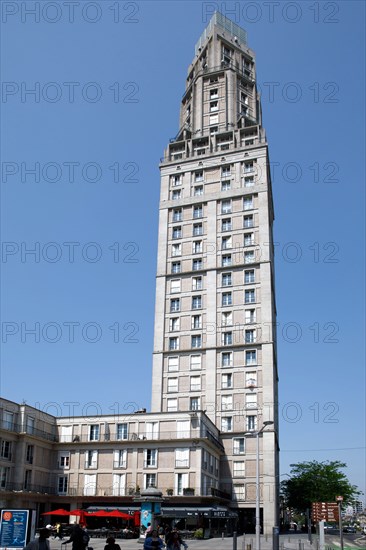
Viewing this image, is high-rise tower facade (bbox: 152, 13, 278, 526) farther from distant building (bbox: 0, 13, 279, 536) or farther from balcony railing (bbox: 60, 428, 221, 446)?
balcony railing (bbox: 60, 428, 221, 446)

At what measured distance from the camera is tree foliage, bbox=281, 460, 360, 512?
287 feet

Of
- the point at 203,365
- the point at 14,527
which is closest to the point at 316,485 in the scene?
the point at 203,365

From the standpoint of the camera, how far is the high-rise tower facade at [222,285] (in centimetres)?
7006

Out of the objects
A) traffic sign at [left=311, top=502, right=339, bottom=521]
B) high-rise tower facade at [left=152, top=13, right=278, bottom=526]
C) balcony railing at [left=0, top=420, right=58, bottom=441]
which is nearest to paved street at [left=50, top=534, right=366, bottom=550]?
traffic sign at [left=311, top=502, right=339, bottom=521]

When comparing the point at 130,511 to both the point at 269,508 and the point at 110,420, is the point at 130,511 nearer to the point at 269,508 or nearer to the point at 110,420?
the point at 110,420

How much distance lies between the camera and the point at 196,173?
88000mm

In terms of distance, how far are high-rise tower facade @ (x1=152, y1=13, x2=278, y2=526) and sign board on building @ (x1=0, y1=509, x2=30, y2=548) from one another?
160ft

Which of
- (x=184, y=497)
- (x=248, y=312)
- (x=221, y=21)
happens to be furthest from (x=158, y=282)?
(x=221, y=21)

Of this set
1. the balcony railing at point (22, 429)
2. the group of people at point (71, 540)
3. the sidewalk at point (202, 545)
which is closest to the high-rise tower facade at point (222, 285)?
the balcony railing at point (22, 429)

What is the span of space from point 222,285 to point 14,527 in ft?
199

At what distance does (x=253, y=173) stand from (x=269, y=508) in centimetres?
4617

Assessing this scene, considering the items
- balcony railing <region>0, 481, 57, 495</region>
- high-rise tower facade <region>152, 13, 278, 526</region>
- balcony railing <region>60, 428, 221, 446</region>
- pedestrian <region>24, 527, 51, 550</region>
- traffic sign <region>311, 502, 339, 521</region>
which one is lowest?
balcony railing <region>0, 481, 57, 495</region>

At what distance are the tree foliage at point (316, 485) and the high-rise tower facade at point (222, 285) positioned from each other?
58.0 ft

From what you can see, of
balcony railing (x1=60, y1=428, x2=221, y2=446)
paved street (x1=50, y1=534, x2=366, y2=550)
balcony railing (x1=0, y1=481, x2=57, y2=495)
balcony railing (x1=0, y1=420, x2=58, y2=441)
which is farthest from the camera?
balcony railing (x1=60, y1=428, x2=221, y2=446)
